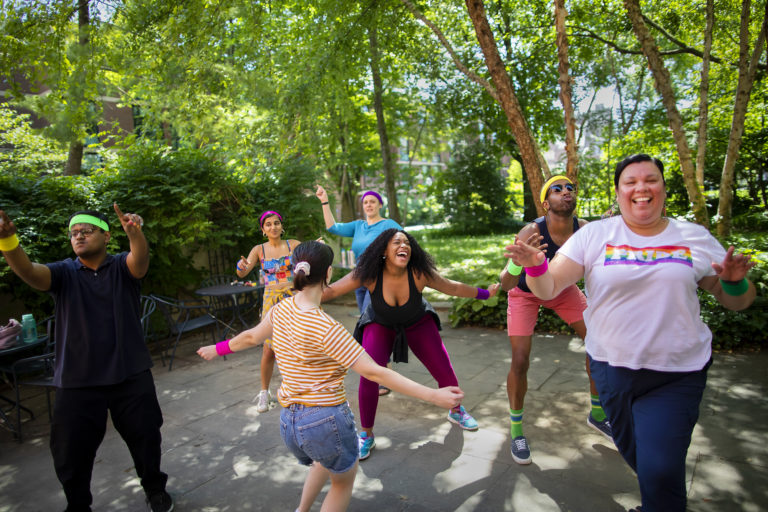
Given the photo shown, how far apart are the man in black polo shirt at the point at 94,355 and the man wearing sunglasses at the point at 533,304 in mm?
2452

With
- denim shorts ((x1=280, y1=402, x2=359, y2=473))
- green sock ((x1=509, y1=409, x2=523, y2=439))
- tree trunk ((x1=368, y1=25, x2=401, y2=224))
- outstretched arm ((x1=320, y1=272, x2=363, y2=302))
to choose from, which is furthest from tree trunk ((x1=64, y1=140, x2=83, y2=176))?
green sock ((x1=509, y1=409, x2=523, y2=439))

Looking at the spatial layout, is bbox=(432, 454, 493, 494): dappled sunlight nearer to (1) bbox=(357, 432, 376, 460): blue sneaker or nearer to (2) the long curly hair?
(1) bbox=(357, 432, 376, 460): blue sneaker

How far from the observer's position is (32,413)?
192 inches

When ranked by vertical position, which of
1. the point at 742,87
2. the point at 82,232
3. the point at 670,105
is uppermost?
the point at 742,87

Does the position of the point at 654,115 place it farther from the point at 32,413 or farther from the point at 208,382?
the point at 32,413

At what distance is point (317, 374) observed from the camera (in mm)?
2295

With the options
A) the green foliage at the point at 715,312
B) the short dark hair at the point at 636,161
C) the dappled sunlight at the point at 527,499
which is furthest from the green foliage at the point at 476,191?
the short dark hair at the point at 636,161

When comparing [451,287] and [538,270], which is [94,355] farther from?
[538,270]

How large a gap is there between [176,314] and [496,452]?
20.9ft

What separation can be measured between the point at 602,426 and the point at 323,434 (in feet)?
8.65

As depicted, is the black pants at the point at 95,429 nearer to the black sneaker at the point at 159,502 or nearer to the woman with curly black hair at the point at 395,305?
the black sneaker at the point at 159,502

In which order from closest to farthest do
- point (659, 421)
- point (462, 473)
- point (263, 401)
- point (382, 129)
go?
point (659, 421)
point (462, 473)
point (263, 401)
point (382, 129)

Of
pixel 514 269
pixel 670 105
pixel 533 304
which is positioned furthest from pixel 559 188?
pixel 670 105

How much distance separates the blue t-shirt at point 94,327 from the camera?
280cm
